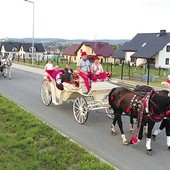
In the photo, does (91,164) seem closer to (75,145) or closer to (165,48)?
(75,145)

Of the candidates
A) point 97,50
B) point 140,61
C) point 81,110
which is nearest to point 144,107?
point 81,110

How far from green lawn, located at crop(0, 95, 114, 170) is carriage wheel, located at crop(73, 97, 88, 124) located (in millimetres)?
1188

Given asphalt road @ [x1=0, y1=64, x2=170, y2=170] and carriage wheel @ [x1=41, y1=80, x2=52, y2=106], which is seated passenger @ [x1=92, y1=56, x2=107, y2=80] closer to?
asphalt road @ [x1=0, y1=64, x2=170, y2=170]

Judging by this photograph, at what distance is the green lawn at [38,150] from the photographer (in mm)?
6137

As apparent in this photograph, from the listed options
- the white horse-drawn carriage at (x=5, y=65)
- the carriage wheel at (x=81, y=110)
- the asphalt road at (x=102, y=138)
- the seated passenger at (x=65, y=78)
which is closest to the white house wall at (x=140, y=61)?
the white horse-drawn carriage at (x=5, y=65)

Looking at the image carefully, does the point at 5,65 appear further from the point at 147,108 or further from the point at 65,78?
the point at 147,108

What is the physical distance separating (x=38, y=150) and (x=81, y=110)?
275cm

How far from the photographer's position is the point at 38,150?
705 centimetres

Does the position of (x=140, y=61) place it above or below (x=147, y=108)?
above

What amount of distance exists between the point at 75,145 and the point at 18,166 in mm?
1624

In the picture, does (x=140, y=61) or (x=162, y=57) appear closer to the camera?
(x=162, y=57)

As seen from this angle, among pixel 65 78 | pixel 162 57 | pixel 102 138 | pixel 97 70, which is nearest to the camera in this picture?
pixel 102 138

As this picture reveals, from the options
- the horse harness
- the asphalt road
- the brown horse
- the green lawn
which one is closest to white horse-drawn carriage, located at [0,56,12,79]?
the asphalt road

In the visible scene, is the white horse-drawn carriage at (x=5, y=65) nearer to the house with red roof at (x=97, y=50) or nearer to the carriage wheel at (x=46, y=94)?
the carriage wheel at (x=46, y=94)
